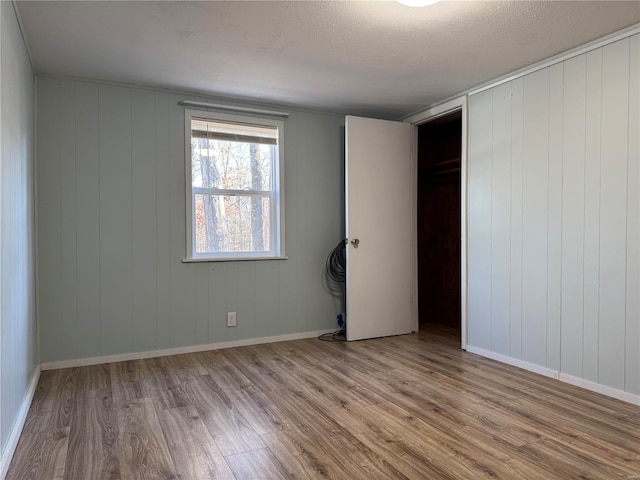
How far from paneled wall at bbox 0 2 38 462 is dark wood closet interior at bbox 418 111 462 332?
152 inches

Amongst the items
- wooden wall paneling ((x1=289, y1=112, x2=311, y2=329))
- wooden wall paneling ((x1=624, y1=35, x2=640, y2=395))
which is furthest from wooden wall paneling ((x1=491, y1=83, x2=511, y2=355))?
wooden wall paneling ((x1=289, y1=112, x2=311, y2=329))

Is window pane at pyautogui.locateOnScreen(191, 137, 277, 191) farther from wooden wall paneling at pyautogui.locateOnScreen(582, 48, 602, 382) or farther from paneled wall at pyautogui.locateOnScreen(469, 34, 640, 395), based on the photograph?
wooden wall paneling at pyautogui.locateOnScreen(582, 48, 602, 382)

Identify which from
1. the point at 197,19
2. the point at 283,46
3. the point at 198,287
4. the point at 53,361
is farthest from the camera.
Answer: the point at 198,287

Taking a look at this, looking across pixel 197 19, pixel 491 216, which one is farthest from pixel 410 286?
pixel 197 19

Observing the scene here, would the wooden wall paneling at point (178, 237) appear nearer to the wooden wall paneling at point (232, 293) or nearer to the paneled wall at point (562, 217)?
the wooden wall paneling at point (232, 293)

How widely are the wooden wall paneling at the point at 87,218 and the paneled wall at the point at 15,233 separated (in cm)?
38

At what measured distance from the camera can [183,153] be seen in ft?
12.8

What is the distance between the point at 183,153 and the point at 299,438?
2.66 metres

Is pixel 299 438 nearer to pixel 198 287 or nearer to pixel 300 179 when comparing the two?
pixel 198 287

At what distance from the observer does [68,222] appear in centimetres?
347

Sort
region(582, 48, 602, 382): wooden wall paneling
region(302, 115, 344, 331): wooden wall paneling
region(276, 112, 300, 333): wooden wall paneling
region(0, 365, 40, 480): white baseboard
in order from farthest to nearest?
region(302, 115, 344, 331): wooden wall paneling
region(276, 112, 300, 333): wooden wall paneling
region(582, 48, 602, 382): wooden wall paneling
region(0, 365, 40, 480): white baseboard

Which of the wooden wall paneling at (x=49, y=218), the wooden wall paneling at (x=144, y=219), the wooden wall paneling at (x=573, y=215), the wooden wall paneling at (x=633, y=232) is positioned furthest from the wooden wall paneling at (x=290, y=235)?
the wooden wall paneling at (x=633, y=232)

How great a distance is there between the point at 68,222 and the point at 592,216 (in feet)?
12.5

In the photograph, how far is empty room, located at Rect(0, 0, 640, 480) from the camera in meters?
2.24
